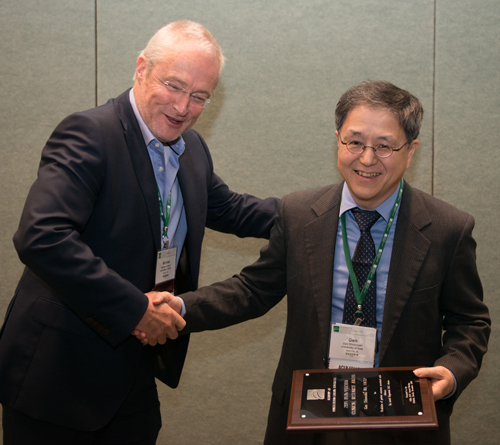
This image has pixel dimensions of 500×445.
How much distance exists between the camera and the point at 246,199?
2.60m

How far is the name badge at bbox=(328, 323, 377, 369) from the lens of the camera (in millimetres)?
1720

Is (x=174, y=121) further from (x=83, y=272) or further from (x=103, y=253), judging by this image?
(x=83, y=272)

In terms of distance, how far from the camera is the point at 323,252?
182 cm

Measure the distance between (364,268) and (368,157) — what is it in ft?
1.25

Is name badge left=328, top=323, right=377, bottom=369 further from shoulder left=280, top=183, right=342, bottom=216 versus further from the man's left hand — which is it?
shoulder left=280, top=183, right=342, bottom=216

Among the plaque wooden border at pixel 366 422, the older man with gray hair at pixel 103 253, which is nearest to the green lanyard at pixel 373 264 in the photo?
the plaque wooden border at pixel 366 422

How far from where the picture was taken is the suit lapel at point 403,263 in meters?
1.71

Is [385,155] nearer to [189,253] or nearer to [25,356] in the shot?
[189,253]

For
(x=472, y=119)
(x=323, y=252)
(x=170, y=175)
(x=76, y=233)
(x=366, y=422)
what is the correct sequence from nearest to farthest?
(x=366, y=422) < (x=76, y=233) < (x=323, y=252) < (x=170, y=175) < (x=472, y=119)

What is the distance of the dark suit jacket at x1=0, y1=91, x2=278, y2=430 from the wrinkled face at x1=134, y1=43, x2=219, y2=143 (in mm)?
82

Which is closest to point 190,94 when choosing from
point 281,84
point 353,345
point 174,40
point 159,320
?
point 174,40

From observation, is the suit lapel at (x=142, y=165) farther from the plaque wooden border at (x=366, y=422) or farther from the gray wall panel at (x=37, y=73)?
the gray wall panel at (x=37, y=73)

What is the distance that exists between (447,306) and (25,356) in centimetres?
151

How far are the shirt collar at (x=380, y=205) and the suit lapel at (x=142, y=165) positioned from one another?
680 mm
